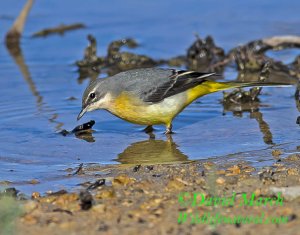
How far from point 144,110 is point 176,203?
355cm

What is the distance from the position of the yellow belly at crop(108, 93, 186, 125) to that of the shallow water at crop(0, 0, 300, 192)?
0.81 ft

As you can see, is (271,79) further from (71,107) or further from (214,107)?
(71,107)

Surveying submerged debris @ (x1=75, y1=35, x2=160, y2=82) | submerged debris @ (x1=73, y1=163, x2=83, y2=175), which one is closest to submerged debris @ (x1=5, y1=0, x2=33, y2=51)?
submerged debris @ (x1=75, y1=35, x2=160, y2=82)

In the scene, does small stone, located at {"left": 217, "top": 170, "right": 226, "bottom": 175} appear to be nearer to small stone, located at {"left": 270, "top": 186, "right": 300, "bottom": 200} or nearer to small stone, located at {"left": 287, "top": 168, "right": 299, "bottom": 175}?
small stone, located at {"left": 287, "top": 168, "right": 299, "bottom": 175}

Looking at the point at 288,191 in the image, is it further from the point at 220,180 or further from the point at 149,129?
the point at 149,129

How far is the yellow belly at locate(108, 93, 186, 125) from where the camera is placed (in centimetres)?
1080

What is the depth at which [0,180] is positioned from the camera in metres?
8.95

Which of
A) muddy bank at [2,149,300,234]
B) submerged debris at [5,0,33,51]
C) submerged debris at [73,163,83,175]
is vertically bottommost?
muddy bank at [2,149,300,234]

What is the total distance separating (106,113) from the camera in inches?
479

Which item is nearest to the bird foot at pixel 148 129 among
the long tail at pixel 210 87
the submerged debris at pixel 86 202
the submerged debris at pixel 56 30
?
the long tail at pixel 210 87

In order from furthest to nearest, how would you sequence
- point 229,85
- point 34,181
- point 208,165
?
1. point 229,85
2. point 208,165
3. point 34,181

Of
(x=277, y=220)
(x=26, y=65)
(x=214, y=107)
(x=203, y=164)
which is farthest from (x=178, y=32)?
(x=277, y=220)

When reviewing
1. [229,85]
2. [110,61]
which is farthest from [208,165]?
[110,61]

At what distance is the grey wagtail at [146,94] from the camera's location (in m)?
10.8
